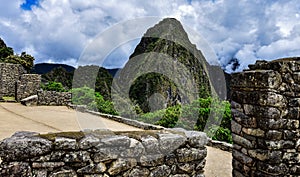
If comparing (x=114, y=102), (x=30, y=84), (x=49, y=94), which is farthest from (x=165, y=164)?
(x=30, y=84)

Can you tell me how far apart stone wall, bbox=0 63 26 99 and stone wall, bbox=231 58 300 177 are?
1844 centimetres

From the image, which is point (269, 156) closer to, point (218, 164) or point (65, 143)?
point (218, 164)

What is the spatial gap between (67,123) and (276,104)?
7.74m

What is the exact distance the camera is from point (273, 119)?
3.71 m

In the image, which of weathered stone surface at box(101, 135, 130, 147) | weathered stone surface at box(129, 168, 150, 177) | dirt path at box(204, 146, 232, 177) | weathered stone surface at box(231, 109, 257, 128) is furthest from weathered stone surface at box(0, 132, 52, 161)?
dirt path at box(204, 146, 232, 177)

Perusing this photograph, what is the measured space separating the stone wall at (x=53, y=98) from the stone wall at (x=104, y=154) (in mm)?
13732

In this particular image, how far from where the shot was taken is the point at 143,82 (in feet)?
73.3

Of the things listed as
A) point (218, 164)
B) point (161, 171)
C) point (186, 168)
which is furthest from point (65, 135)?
point (218, 164)

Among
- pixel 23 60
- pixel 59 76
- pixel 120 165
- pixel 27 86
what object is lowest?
pixel 120 165

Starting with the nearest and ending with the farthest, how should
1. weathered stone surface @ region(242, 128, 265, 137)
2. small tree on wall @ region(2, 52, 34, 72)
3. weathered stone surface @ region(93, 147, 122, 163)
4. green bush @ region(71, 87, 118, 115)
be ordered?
weathered stone surface @ region(93, 147, 122, 163), weathered stone surface @ region(242, 128, 265, 137), green bush @ region(71, 87, 118, 115), small tree on wall @ region(2, 52, 34, 72)

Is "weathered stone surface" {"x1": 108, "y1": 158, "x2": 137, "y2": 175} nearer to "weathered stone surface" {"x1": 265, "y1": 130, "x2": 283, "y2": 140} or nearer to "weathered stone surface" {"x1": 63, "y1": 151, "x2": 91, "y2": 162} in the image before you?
"weathered stone surface" {"x1": 63, "y1": 151, "x2": 91, "y2": 162}

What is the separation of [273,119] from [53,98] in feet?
47.7

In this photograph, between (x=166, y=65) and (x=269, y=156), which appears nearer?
(x=269, y=156)

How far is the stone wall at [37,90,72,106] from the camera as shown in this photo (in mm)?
15758
